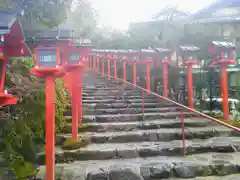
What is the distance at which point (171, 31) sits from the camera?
51.0ft

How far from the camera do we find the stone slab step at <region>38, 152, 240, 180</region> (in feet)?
11.9

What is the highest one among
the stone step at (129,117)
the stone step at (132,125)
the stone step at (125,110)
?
the stone step at (125,110)

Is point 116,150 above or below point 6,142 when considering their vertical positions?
below

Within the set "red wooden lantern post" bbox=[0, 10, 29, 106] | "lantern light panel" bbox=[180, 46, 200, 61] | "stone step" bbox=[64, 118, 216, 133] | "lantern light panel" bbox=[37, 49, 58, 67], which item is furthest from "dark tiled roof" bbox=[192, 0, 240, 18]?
"red wooden lantern post" bbox=[0, 10, 29, 106]

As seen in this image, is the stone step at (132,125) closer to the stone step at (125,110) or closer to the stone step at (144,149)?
the stone step at (144,149)

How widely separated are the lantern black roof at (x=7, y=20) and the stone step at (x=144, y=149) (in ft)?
8.29

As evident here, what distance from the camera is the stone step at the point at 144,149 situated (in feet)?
14.3

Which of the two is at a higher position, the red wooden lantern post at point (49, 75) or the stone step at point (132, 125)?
the red wooden lantern post at point (49, 75)

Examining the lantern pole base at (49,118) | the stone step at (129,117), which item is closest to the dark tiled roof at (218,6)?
the stone step at (129,117)

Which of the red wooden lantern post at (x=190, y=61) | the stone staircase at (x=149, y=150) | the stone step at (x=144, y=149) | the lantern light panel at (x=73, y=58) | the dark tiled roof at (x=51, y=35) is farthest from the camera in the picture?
the red wooden lantern post at (x=190, y=61)

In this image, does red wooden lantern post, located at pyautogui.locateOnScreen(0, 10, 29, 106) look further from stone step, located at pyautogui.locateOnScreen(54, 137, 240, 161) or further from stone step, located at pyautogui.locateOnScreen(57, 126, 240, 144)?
stone step, located at pyautogui.locateOnScreen(57, 126, 240, 144)

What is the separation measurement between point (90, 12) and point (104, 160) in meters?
17.8

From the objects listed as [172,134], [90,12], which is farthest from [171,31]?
[172,134]

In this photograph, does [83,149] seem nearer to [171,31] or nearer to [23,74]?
[23,74]
